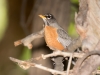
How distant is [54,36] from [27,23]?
2.86 ft

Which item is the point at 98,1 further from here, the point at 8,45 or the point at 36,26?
the point at 8,45

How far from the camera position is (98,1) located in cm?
109


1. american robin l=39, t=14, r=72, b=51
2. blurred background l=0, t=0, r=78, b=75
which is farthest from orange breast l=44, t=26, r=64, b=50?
blurred background l=0, t=0, r=78, b=75

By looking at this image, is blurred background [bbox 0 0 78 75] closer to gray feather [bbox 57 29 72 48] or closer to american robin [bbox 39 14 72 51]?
american robin [bbox 39 14 72 51]

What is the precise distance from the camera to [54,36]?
2.06 m

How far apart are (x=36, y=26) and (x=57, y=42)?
0.74 metres

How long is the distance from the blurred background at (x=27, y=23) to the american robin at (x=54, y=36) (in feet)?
1.47

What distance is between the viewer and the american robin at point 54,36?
1.86 metres

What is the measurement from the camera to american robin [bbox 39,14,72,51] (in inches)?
73.2

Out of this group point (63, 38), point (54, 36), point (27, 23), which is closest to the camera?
point (63, 38)

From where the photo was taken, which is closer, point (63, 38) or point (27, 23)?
point (63, 38)

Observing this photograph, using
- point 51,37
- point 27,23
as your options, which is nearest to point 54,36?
point 51,37

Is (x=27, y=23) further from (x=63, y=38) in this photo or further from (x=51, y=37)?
(x=63, y=38)

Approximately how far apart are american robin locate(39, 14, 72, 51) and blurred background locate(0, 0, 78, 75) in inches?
17.6
